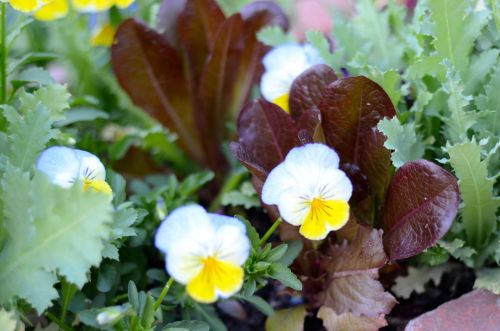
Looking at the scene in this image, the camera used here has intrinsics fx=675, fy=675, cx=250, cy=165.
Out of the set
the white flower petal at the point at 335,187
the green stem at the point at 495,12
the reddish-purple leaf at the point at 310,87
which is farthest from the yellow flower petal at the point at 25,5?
the green stem at the point at 495,12

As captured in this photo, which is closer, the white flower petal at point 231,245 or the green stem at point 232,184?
the white flower petal at point 231,245

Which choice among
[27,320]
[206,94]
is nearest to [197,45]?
[206,94]

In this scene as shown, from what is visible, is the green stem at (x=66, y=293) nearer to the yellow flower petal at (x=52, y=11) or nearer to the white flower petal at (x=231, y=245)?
the white flower petal at (x=231, y=245)

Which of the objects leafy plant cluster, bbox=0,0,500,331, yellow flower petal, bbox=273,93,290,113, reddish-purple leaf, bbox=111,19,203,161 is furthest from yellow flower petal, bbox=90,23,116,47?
yellow flower petal, bbox=273,93,290,113

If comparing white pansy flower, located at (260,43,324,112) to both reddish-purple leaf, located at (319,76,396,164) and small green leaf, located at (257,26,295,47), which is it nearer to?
small green leaf, located at (257,26,295,47)

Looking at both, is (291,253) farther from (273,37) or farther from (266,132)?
(273,37)

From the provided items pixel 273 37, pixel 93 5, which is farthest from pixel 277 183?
pixel 93 5
